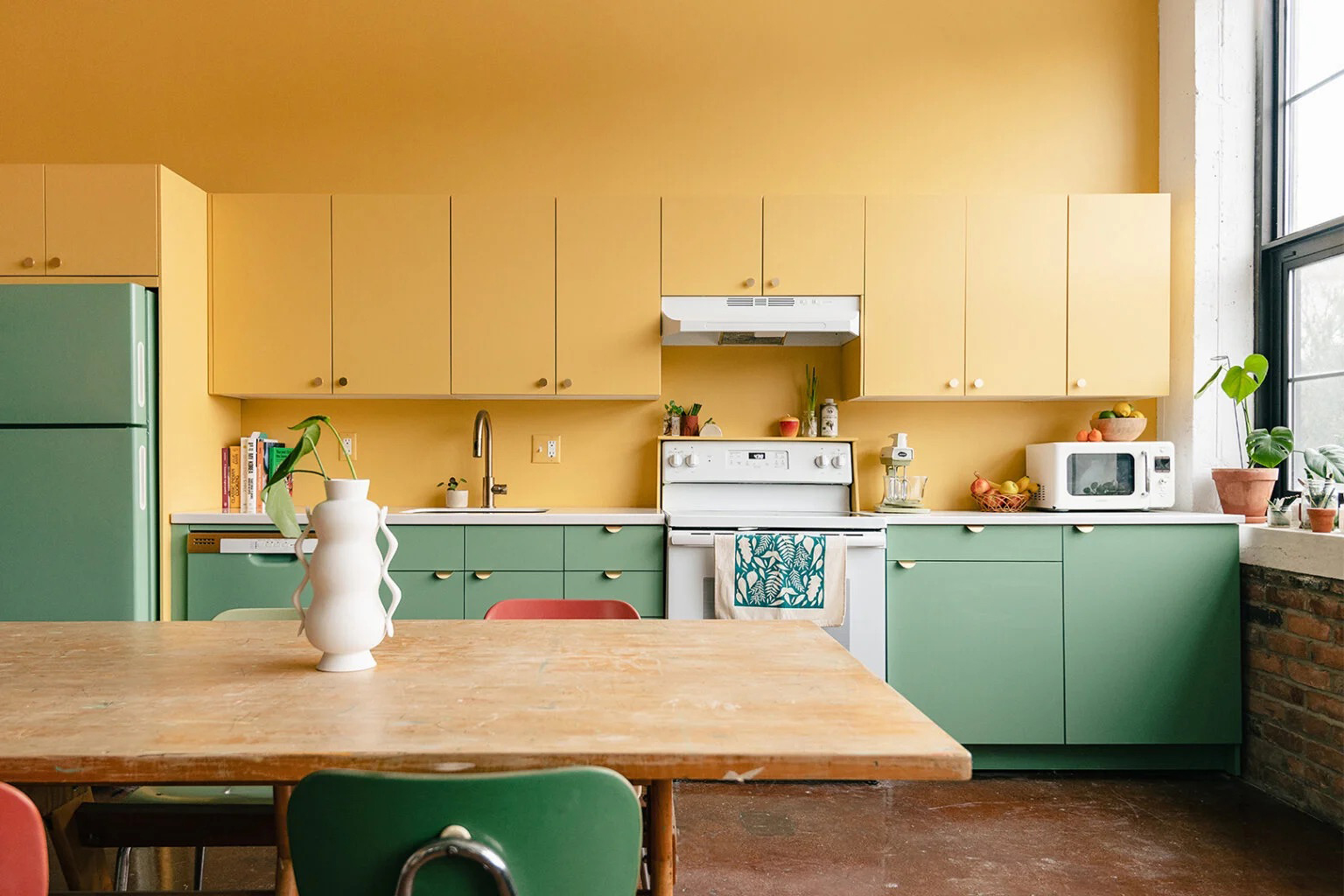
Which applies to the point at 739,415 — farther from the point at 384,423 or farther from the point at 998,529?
the point at 384,423

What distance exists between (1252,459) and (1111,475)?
462 mm

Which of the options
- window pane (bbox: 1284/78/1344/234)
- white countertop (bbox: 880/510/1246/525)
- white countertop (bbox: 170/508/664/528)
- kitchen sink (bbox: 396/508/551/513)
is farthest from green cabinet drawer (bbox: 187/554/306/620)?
window pane (bbox: 1284/78/1344/234)

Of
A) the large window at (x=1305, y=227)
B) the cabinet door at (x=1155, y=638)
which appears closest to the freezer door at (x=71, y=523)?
the cabinet door at (x=1155, y=638)

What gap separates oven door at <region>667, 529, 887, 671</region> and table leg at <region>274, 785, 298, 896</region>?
175 cm

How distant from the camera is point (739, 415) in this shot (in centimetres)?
381

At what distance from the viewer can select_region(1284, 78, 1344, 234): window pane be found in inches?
123

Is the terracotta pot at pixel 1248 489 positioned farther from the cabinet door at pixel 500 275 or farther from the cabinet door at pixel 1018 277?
the cabinet door at pixel 500 275

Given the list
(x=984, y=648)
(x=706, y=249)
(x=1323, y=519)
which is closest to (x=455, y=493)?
(x=706, y=249)

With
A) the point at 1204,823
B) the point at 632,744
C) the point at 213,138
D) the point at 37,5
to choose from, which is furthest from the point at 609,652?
the point at 37,5

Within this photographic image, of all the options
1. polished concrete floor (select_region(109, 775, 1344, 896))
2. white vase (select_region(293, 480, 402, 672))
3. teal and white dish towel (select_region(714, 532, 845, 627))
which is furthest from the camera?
teal and white dish towel (select_region(714, 532, 845, 627))

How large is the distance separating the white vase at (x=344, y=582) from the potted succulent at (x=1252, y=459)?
121 inches

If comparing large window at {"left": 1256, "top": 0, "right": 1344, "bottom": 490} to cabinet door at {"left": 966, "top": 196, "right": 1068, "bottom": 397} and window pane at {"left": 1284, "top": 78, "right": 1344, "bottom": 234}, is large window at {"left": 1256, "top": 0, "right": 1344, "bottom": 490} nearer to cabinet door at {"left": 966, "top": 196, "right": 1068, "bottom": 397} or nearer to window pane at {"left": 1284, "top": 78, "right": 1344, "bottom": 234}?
window pane at {"left": 1284, "top": 78, "right": 1344, "bottom": 234}

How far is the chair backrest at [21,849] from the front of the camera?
0.90 metres

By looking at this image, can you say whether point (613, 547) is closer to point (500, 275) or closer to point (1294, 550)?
point (500, 275)
